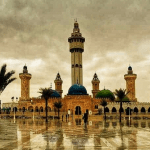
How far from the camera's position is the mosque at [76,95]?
62969 millimetres

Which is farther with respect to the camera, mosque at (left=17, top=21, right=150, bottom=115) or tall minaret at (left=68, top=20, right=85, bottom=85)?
tall minaret at (left=68, top=20, right=85, bottom=85)

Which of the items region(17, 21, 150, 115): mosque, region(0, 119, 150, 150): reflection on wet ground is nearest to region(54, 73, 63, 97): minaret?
region(17, 21, 150, 115): mosque

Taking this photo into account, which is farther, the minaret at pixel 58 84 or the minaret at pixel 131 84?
the minaret at pixel 58 84

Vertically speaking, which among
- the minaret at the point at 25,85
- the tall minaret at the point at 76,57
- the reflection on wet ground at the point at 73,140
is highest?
the tall minaret at the point at 76,57

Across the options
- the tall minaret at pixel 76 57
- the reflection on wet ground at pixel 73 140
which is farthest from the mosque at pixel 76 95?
the reflection on wet ground at pixel 73 140

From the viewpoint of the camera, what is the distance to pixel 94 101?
6656 cm

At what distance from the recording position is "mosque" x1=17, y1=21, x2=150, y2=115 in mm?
62969

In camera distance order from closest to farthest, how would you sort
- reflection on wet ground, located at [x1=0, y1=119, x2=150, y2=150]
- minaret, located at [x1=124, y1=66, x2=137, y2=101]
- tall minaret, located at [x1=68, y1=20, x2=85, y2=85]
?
1. reflection on wet ground, located at [x1=0, y1=119, x2=150, y2=150]
2. minaret, located at [x1=124, y1=66, x2=137, y2=101]
3. tall minaret, located at [x1=68, y1=20, x2=85, y2=85]

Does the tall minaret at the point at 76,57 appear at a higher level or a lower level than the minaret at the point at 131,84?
higher

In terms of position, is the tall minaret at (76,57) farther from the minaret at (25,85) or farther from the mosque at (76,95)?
→ the minaret at (25,85)

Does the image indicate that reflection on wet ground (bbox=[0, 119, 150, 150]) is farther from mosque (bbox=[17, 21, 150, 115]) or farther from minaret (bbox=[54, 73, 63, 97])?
minaret (bbox=[54, 73, 63, 97])

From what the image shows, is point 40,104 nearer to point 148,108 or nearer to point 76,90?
point 76,90

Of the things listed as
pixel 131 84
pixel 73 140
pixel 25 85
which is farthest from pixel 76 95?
pixel 73 140

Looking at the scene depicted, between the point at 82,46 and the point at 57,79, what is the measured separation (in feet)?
61.8
